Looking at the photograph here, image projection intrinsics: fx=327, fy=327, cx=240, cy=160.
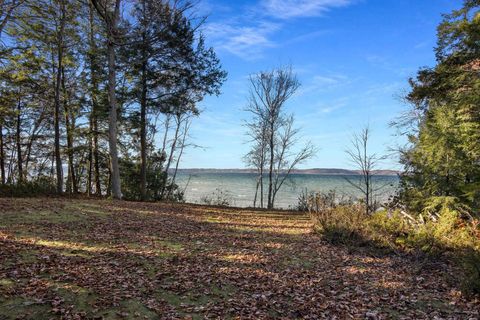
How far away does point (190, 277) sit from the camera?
5691mm

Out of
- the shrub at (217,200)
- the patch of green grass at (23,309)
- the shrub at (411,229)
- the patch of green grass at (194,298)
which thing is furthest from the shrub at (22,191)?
the shrub at (411,229)

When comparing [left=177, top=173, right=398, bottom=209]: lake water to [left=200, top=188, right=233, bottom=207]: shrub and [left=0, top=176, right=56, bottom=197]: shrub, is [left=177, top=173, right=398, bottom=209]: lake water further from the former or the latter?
[left=0, top=176, right=56, bottom=197]: shrub

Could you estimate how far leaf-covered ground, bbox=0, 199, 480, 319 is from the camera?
4.46 m

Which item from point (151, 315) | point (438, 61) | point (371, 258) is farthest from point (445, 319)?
point (438, 61)

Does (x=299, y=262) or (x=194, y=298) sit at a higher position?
(x=194, y=298)

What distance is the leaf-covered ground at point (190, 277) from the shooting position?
4.46 m

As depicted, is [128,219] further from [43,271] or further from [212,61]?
[212,61]

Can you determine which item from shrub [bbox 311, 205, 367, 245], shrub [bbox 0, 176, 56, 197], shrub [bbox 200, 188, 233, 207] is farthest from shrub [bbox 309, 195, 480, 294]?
shrub [bbox 200, 188, 233, 207]

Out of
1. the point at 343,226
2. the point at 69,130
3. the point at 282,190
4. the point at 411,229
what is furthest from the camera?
the point at 282,190

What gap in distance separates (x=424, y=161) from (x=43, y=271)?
429 inches

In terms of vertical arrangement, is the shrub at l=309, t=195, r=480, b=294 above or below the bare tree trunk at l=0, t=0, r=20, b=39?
below

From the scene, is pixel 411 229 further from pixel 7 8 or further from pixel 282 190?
pixel 282 190

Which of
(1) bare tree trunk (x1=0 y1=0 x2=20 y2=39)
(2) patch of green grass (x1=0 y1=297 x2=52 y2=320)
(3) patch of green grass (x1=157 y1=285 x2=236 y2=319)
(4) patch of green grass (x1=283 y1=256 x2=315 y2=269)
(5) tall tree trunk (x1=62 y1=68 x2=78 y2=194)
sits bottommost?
(4) patch of green grass (x1=283 y1=256 x2=315 y2=269)

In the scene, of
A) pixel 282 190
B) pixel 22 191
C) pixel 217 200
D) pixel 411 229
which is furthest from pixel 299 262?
pixel 282 190
